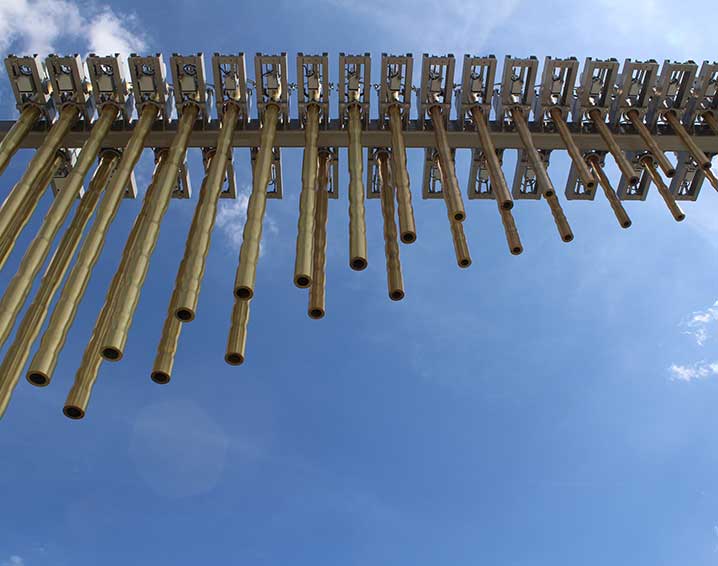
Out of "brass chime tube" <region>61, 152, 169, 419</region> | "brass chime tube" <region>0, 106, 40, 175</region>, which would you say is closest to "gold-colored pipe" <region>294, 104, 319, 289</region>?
"brass chime tube" <region>61, 152, 169, 419</region>

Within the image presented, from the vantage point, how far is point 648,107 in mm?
16172

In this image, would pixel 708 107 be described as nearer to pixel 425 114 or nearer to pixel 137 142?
pixel 425 114

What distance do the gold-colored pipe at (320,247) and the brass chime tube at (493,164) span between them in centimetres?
318

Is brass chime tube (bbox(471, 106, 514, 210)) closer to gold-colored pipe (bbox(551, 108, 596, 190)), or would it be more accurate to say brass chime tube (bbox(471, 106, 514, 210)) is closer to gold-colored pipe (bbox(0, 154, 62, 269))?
gold-colored pipe (bbox(551, 108, 596, 190))

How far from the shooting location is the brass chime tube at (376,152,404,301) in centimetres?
1149

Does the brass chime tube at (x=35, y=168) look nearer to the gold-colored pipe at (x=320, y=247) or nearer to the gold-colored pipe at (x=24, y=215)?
the gold-colored pipe at (x=24, y=215)

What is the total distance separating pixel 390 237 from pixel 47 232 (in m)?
5.60

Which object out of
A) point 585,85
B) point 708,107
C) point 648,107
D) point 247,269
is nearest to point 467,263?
point 247,269

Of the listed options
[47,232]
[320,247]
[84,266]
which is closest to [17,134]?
[47,232]

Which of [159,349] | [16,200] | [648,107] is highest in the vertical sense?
[648,107]

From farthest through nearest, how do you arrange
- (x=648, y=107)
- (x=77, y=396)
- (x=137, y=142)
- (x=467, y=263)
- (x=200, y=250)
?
(x=648, y=107) → (x=137, y=142) → (x=467, y=263) → (x=200, y=250) → (x=77, y=396)

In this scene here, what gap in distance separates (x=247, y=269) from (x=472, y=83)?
749cm

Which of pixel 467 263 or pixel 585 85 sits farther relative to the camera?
pixel 585 85

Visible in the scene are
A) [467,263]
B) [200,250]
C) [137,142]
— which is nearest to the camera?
[200,250]
